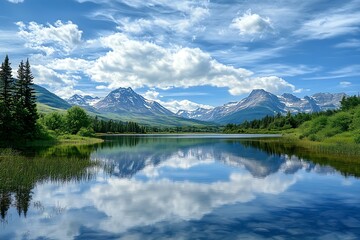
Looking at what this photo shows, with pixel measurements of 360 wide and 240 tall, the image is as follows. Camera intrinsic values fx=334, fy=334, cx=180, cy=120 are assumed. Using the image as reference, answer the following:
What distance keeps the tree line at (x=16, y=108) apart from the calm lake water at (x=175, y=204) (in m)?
41.5

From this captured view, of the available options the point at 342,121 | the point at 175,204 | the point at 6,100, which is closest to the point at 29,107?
the point at 6,100

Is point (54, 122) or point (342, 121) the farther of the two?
point (54, 122)

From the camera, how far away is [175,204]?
28469 millimetres

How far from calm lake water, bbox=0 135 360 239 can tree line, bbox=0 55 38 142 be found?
41.5 m

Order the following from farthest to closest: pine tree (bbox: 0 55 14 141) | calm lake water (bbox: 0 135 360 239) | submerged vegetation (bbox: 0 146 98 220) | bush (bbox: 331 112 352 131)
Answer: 1. bush (bbox: 331 112 352 131)
2. pine tree (bbox: 0 55 14 141)
3. submerged vegetation (bbox: 0 146 98 220)
4. calm lake water (bbox: 0 135 360 239)

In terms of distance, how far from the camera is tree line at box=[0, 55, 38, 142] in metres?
80.4

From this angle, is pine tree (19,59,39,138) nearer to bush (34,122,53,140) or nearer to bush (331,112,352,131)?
bush (34,122,53,140)

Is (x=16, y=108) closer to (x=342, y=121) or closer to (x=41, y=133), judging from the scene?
(x=41, y=133)

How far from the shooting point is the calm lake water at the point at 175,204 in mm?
20969

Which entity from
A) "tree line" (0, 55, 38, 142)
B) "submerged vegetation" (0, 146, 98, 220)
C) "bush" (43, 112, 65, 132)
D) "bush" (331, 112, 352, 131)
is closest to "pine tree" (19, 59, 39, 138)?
"tree line" (0, 55, 38, 142)

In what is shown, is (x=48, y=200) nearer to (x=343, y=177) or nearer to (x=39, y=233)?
(x=39, y=233)

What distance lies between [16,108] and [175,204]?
241 feet

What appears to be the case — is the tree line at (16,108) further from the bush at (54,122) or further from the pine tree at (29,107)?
the bush at (54,122)

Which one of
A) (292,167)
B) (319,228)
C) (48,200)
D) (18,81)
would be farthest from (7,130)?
(319,228)
